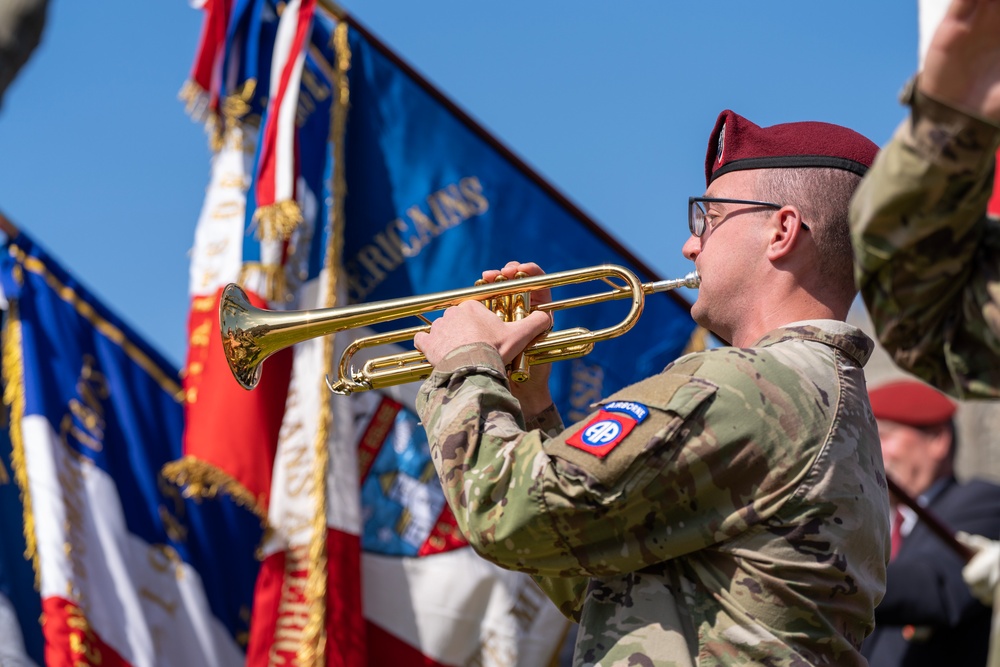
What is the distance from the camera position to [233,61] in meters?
6.45

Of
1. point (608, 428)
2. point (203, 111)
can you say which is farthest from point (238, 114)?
point (608, 428)

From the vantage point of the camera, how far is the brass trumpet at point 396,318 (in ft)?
11.3

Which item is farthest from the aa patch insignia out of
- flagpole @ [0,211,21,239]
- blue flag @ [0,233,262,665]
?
flagpole @ [0,211,21,239]

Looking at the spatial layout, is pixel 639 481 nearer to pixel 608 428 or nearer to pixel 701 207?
pixel 608 428

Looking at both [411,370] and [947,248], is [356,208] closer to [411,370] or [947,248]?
[411,370]

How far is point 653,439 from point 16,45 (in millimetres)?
1277

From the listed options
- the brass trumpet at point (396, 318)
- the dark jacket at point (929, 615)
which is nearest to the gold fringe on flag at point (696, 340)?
the dark jacket at point (929, 615)

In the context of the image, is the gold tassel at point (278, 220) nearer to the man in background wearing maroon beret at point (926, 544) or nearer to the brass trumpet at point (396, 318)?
the brass trumpet at point (396, 318)

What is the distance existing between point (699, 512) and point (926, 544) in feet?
13.6

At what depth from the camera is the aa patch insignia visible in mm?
2570

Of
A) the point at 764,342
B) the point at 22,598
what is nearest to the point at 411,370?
the point at 764,342

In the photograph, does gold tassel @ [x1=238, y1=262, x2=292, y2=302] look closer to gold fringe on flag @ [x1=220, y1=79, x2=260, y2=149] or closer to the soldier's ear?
gold fringe on flag @ [x1=220, y1=79, x2=260, y2=149]

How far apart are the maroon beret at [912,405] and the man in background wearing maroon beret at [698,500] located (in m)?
4.73

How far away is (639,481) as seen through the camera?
101 inches
